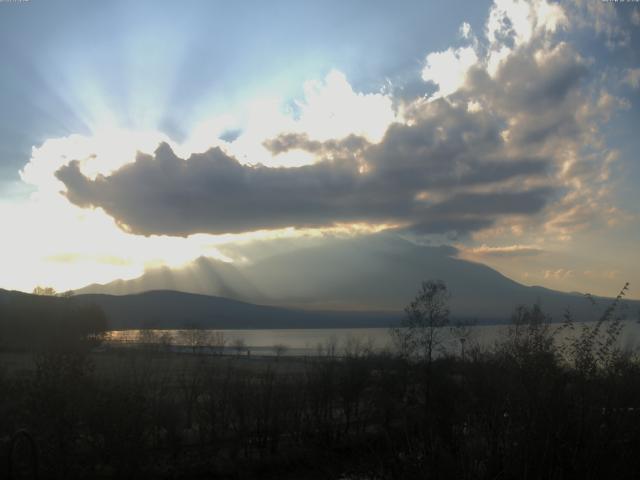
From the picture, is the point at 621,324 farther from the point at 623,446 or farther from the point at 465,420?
the point at 465,420

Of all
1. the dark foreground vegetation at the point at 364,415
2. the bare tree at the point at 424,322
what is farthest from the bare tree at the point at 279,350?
the dark foreground vegetation at the point at 364,415

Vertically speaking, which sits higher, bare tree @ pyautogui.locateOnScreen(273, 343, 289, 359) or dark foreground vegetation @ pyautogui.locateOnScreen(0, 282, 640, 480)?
dark foreground vegetation @ pyautogui.locateOnScreen(0, 282, 640, 480)

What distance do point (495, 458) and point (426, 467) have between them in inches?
46.1

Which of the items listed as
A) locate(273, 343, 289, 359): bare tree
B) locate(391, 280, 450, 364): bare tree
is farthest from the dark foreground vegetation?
locate(273, 343, 289, 359): bare tree

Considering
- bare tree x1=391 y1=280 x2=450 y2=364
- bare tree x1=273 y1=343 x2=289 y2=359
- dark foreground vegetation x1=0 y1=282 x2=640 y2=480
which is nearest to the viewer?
dark foreground vegetation x1=0 y1=282 x2=640 y2=480

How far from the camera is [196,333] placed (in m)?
132

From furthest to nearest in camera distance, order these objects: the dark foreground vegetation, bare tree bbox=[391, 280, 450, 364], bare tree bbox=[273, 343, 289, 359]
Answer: bare tree bbox=[273, 343, 289, 359] < bare tree bbox=[391, 280, 450, 364] < the dark foreground vegetation

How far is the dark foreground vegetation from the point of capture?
311 inches

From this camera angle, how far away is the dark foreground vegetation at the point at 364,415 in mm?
7887

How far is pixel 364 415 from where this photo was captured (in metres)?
32.3

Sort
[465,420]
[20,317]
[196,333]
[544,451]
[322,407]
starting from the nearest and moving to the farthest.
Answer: [544,451] → [465,420] → [322,407] → [20,317] → [196,333]

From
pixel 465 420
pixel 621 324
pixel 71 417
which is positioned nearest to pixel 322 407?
pixel 71 417

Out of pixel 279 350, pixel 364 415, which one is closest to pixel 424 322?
pixel 364 415

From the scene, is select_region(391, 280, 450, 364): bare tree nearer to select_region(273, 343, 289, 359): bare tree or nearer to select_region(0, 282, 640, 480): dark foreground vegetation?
select_region(0, 282, 640, 480): dark foreground vegetation
